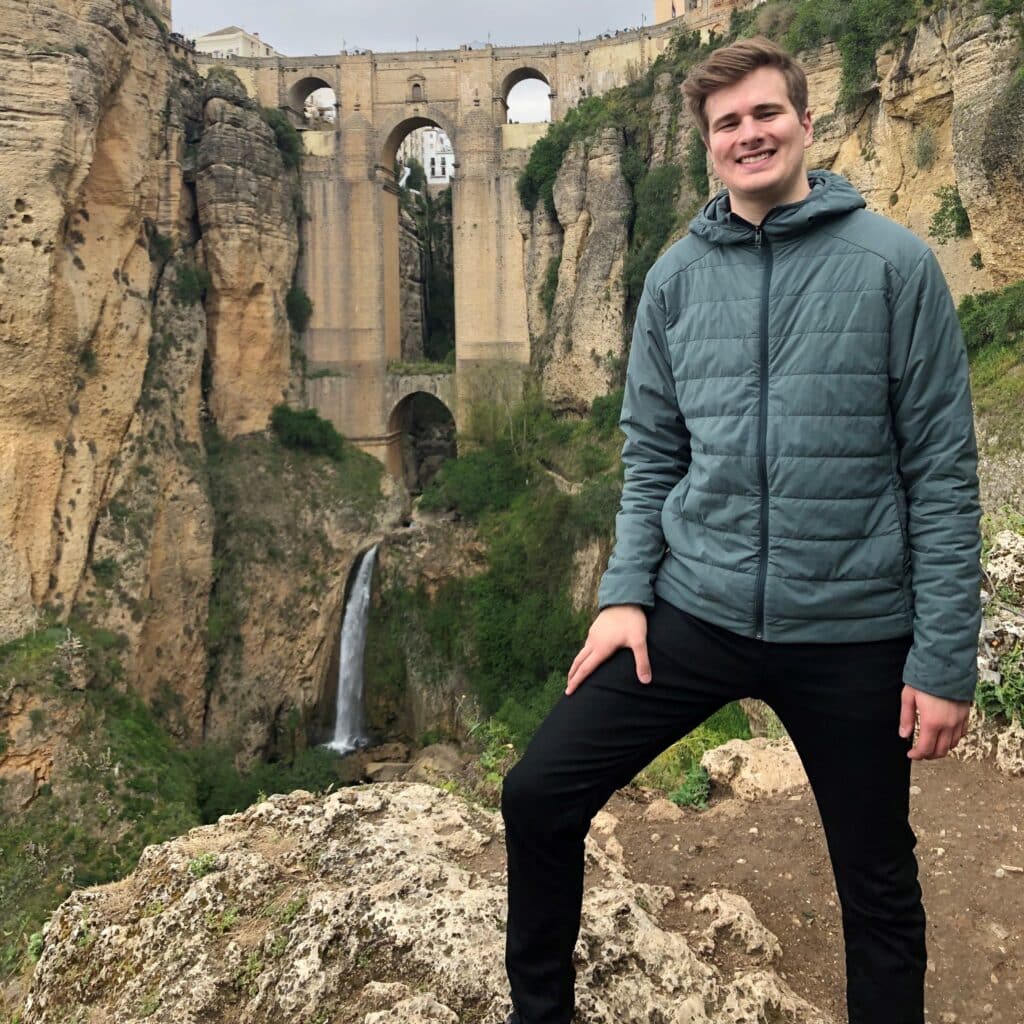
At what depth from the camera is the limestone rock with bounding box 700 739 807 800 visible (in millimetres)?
3777

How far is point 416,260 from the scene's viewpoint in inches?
934

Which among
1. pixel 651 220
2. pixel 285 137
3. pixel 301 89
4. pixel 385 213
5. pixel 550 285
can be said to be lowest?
pixel 550 285

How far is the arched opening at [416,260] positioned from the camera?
21.2 m

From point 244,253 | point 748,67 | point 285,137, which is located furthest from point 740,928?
point 285,137

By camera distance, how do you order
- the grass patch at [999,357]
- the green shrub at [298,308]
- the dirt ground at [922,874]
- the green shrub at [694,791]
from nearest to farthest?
the dirt ground at [922,874]
the green shrub at [694,791]
the grass patch at [999,357]
the green shrub at [298,308]

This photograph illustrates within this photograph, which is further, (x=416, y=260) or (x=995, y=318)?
(x=416, y=260)

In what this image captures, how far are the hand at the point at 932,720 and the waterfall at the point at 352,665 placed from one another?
53.4 ft

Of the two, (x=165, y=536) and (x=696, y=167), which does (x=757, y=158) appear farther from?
(x=696, y=167)

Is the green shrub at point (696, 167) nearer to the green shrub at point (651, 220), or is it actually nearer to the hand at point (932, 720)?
the green shrub at point (651, 220)

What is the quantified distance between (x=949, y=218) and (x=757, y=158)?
12.5 m

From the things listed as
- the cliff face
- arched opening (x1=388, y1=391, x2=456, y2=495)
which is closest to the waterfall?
arched opening (x1=388, y1=391, x2=456, y2=495)

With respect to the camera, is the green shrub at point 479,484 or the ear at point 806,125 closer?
the ear at point 806,125

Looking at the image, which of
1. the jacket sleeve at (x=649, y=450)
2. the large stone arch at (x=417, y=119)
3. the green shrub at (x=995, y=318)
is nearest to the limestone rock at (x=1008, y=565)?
the jacket sleeve at (x=649, y=450)

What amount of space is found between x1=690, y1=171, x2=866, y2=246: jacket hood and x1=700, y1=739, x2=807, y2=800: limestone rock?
8.78ft
